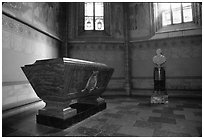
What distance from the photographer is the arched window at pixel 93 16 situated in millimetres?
6379

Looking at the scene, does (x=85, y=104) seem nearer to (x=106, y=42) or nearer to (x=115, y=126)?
(x=115, y=126)

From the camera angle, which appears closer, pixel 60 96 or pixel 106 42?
pixel 60 96

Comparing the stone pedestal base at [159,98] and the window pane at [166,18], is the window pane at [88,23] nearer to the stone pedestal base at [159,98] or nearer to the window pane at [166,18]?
the window pane at [166,18]

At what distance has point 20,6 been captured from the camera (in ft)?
12.6

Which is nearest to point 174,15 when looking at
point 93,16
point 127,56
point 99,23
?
point 127,56

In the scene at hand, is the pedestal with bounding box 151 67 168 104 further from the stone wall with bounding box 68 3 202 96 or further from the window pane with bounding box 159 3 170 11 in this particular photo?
the window pane with bounding box 159 3 170 11

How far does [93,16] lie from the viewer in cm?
639

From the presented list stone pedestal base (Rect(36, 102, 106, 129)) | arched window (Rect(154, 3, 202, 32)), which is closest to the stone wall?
arched window (Rect(154, 3, 202, 32))

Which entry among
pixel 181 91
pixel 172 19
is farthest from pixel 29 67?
pixel 172 19

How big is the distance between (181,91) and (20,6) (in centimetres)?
567

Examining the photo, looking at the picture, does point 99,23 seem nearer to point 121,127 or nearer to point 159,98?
point 159,98

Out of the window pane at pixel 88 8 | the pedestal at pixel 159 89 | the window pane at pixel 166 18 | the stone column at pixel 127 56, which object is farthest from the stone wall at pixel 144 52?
the pedestal at pixel 159 89

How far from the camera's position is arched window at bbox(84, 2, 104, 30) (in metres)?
6.38

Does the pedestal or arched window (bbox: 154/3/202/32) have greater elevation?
arched window (bbox: 154/3/202/32)
